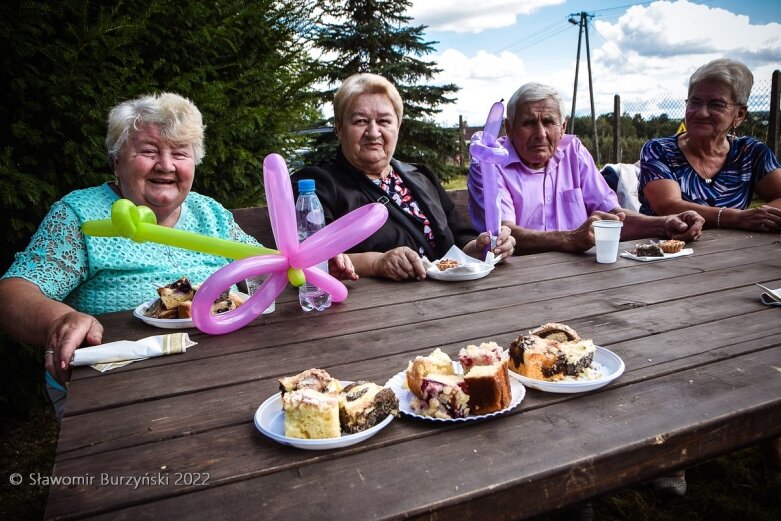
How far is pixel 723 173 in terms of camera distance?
3.14 meters

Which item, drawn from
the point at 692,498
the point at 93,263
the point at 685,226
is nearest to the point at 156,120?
the point at 93,263

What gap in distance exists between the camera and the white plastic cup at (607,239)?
220cm

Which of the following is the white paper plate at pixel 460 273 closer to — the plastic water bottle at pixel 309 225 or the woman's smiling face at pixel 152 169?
the plastic water bottle at pixel 309 225

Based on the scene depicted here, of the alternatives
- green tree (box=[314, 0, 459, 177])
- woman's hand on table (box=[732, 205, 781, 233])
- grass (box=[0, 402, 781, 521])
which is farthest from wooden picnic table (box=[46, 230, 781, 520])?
green tree (box=[314, 0, 459, 177])

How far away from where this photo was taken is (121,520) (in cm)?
81

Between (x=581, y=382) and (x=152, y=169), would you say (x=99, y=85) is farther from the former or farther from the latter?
(x=581, y=382)

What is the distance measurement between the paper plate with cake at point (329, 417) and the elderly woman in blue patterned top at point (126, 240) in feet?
3.70

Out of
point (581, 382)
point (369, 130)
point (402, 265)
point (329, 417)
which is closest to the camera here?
point (329, 417)

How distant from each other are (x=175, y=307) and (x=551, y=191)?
2.22m

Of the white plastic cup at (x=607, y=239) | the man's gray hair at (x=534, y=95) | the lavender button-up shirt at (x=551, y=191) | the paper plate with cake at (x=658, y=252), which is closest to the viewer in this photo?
the white plastic cup at (x=607, y=239)

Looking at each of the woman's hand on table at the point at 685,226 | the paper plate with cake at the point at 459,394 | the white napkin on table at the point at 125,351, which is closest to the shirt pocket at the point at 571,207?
the woman's hand on table at the point at 685,226

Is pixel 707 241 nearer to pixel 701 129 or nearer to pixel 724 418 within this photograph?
pixel 701 129

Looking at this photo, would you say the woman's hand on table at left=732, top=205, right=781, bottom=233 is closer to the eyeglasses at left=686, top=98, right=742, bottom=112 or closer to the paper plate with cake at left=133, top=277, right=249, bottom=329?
the eyeglasses at left=686, top=98, right=742, bottom=112

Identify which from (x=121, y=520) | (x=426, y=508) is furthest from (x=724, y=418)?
(x=121, y=520)
